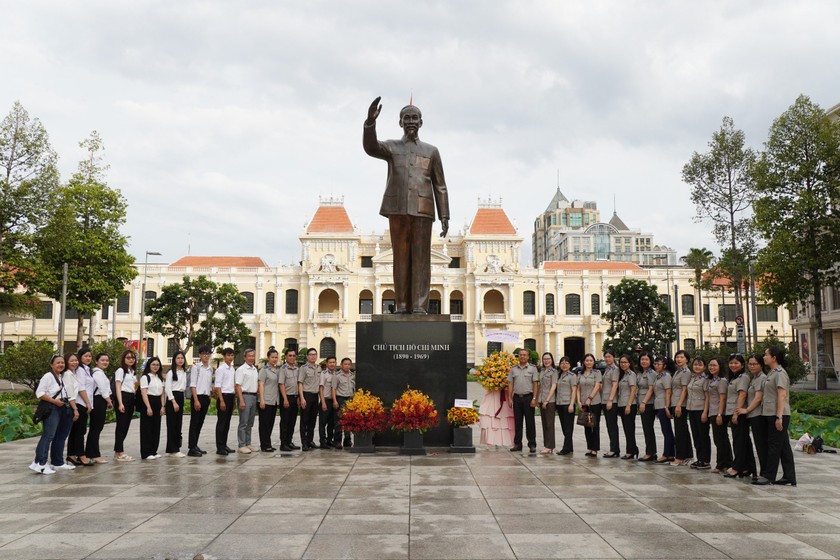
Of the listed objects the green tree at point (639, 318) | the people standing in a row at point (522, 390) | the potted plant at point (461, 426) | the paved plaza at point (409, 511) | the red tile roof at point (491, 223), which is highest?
the red tile roof at point (491, 223)

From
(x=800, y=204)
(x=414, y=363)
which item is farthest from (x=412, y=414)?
(x=800, y=204)

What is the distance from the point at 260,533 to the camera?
503cm

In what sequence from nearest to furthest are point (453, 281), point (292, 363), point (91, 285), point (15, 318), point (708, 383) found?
point (708, 383)
point (292, 363)
point (15, 318)
point (91, 285)
point (453, 281)

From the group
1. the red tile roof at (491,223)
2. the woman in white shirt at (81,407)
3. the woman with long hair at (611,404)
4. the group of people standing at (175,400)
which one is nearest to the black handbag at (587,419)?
the woman with long hair at (611,404)

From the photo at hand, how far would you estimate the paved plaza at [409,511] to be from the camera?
4.67m

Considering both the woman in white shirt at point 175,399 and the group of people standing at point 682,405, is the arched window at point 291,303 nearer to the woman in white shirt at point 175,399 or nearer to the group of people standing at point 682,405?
the woman in white shirt at point 175,399

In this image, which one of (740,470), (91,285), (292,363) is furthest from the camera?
(91,285)

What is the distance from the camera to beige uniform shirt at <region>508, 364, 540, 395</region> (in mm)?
10070

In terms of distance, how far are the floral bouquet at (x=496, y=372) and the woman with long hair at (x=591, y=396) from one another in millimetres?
1104

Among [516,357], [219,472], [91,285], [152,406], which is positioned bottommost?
[219,472]

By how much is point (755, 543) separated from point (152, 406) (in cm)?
758

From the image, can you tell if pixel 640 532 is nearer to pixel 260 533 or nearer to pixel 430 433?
pixel 260 533

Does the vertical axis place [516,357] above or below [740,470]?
above

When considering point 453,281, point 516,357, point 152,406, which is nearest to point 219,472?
point 152,406
